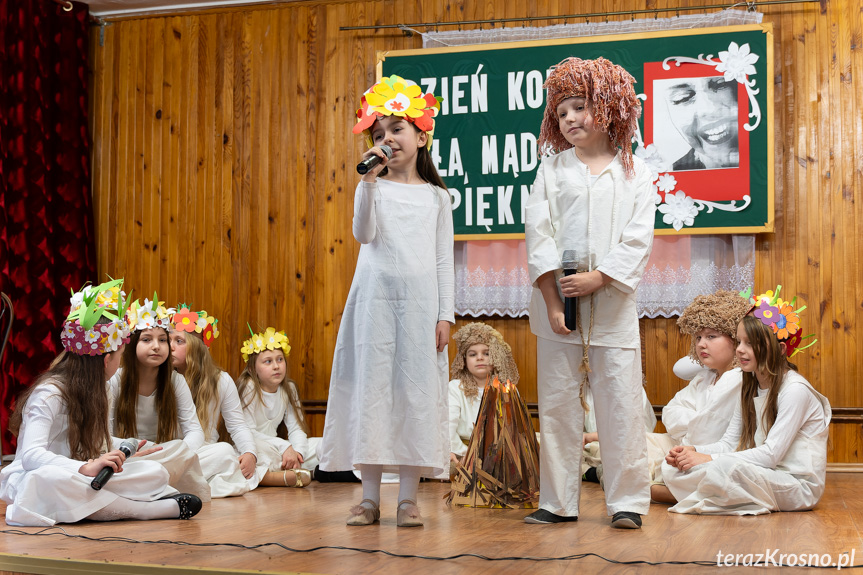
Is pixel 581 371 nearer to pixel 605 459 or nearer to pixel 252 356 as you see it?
pixel 605 459

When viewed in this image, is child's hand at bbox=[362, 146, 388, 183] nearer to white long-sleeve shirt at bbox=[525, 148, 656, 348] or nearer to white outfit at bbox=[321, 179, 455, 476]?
white outfit at bbox=[321, 179, 455, 476]

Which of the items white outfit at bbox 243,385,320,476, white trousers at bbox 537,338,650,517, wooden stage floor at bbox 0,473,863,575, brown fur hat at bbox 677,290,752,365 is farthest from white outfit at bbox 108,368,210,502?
brown fur hat at bbox 677,290,752,365

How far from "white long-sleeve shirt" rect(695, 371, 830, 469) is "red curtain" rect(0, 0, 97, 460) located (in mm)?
3752

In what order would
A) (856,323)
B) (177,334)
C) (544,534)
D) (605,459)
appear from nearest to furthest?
1. (544,534)
2. (605,459)
3. (177,334)
4. (856,323)

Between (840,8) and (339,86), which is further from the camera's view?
(339,86)

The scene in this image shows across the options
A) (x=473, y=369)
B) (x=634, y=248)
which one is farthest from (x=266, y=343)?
(x=634, y=248)

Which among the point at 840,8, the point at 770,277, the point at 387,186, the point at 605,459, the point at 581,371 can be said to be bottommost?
the point at 605,459

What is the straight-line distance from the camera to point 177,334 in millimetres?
4230

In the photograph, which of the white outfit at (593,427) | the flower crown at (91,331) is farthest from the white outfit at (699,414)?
the flower crown at (91,331)

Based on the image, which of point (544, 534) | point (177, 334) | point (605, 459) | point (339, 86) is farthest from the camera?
point (339, 86)

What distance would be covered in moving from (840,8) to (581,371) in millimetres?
3115

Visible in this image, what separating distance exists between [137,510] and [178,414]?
0.84 m

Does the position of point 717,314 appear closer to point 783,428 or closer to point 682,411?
point 682,411

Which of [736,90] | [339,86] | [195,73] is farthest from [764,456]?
[195,73]
